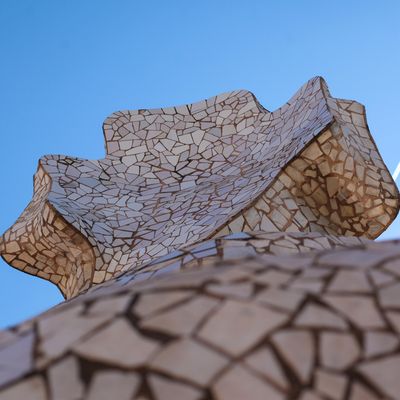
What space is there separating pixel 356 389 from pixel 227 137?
636cm

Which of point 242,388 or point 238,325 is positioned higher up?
point 238,325

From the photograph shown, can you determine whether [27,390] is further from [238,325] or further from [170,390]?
[238,325]

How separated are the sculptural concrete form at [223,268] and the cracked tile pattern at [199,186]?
0.8 inches

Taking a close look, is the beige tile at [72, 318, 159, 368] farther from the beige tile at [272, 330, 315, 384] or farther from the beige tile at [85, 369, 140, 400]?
the beige tile at [272, 330, 315, 384]

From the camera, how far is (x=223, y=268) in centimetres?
188

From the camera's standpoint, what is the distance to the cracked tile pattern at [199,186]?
223 inches

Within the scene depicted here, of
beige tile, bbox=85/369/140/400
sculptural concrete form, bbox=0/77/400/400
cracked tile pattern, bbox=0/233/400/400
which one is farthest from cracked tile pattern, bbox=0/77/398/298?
beige tile, bbox=85/369/140/400

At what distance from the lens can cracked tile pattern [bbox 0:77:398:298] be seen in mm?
5660

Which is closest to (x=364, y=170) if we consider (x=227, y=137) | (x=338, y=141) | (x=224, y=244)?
(x=338, y=141)

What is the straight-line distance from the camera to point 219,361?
1.53 m

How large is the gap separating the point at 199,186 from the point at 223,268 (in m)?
5.08

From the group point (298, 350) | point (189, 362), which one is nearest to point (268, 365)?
point (298, 350)

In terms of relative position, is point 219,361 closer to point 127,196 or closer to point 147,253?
point 147,253

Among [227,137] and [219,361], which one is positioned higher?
[227,137]
